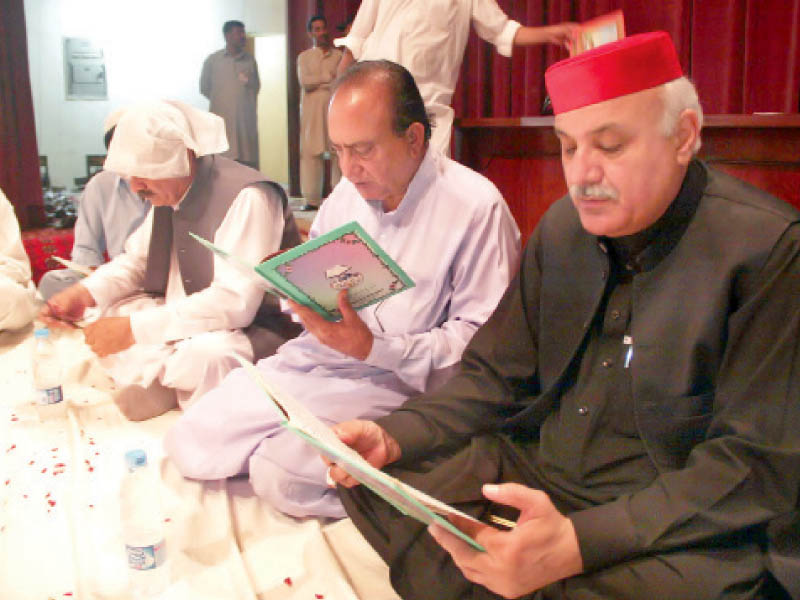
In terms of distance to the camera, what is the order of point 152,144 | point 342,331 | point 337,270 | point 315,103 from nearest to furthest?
point 337,270 < point 342,331 < point 152,144 < point 315,103

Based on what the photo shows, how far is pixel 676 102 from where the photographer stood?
1134 mm

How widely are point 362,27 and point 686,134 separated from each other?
2.68 meters

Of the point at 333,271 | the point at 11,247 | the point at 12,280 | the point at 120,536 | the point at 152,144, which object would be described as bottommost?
the point at 120,536

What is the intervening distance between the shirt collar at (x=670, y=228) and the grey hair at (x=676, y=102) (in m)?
0.06

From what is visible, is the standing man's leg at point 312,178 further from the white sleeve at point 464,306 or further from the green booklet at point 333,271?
the green booklet at point 333,271

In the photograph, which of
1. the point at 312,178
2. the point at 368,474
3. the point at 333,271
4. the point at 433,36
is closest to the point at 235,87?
the point at 312,178

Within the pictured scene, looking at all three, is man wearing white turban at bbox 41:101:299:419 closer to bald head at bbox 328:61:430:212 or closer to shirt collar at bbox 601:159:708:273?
bald head at bbox 328:61:430:212

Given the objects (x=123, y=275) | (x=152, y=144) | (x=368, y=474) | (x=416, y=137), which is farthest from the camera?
(x=123, y=275)

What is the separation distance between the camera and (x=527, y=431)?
4.71ft

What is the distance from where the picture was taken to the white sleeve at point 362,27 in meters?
3.51

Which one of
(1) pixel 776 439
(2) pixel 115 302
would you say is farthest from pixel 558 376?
(2) pixel 115 302

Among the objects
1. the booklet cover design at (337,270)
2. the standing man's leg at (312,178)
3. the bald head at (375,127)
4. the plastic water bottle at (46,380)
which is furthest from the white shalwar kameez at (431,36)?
the standing man's leg at (312,178)

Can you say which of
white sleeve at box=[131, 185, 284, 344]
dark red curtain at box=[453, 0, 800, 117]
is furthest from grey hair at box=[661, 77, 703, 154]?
dark red curtain at box=[453, 0, 800, 117]

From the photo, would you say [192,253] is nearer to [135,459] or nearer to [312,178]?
[135,459]
